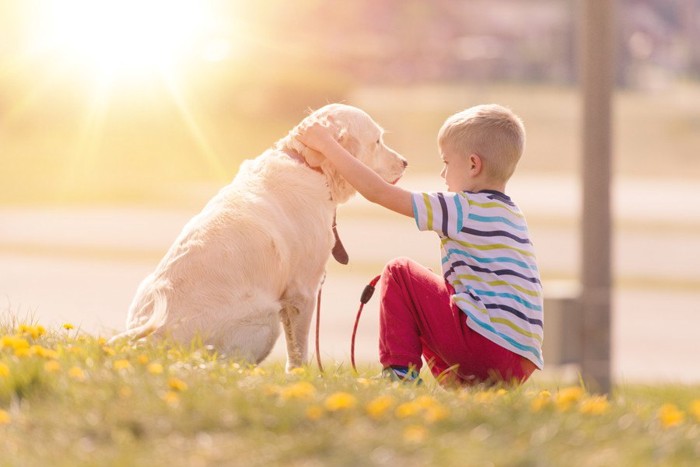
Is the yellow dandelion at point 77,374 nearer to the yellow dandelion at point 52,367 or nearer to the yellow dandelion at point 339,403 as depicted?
the yellow dandelion at point 52,367

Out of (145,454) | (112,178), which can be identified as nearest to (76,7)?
Answer: (112,178)

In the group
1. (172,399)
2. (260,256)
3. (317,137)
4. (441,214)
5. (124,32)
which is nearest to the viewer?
(172,399)

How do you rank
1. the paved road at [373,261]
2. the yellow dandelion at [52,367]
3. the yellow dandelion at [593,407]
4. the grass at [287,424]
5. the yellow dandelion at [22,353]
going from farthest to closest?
the paved road at [373,261] < the yellow dandelion at [22,353] < the yellow dandelion at [52,367] < the yellow dandelion at [593,407] < the grass at [287,424]

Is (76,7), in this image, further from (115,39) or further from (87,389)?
(87,389)

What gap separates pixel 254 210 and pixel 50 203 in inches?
760

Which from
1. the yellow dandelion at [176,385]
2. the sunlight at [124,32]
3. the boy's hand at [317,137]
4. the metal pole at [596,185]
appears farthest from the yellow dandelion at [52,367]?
the sunlight at [124,32]

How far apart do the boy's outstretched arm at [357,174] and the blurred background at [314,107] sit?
1498mm

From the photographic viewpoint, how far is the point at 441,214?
14.8 ft

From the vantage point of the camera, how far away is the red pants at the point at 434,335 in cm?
456

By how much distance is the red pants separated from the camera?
4559 millimetres

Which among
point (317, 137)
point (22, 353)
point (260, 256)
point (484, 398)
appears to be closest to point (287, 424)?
point (484, 398)

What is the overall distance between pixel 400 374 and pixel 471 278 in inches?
19.3

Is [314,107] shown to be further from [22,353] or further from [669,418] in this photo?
[669,418]

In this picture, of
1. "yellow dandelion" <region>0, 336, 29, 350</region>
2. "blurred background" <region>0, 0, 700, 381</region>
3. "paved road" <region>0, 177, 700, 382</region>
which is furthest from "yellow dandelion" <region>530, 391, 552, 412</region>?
"blurred background" <region>0, 0, 700, 381</region>
